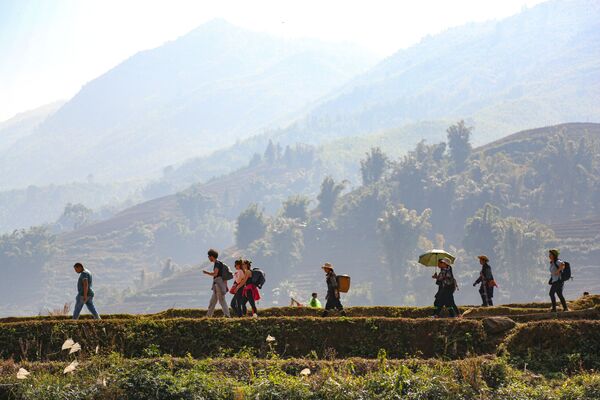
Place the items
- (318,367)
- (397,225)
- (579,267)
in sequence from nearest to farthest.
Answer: (318,367), (579,267), (397,225)

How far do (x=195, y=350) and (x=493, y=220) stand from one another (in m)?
157

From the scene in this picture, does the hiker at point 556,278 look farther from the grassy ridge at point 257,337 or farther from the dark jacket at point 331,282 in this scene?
the dark jacket at point 331,282

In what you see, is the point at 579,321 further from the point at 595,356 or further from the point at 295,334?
the point at 295,334

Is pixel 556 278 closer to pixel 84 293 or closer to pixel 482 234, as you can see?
pixel 84 293

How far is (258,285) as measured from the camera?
2702 centimetres

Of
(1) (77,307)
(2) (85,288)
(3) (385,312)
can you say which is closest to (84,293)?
(2) (85,288)

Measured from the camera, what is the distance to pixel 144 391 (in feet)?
63.7

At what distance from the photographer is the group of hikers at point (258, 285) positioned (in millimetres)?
24844

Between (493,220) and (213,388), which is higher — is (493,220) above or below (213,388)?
above

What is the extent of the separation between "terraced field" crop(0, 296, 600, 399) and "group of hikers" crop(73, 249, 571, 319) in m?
0.88

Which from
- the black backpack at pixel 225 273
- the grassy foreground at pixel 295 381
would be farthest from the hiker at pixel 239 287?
the grassy foreground at pixel 295 381

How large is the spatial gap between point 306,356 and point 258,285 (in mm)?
5010

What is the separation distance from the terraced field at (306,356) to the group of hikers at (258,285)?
2.90 feet

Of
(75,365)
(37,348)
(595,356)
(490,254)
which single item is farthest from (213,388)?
(490,254)
